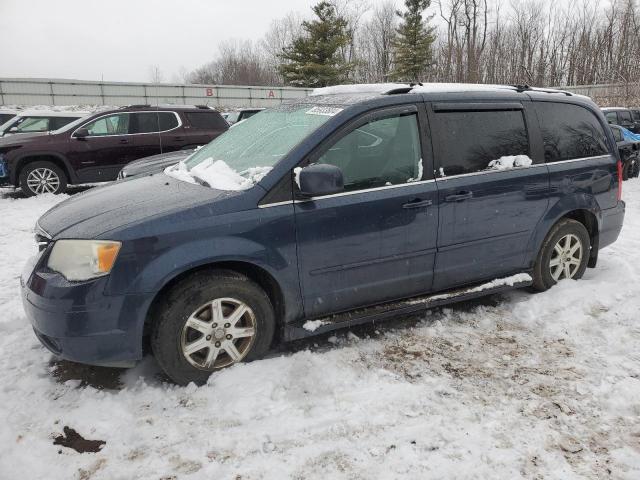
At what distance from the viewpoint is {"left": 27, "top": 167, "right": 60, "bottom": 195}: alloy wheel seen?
930cm

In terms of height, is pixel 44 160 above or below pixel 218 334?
above

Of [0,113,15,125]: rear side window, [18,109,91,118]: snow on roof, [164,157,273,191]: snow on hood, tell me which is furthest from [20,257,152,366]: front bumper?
[0,113,15,125]: rear side window

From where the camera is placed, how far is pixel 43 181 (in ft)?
30.7

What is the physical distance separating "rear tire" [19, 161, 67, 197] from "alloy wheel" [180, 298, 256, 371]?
797cm

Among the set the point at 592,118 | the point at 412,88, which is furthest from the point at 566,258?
the point at 412,88

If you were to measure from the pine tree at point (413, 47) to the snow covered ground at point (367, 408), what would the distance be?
141ft

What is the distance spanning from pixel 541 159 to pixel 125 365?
11.8 feet

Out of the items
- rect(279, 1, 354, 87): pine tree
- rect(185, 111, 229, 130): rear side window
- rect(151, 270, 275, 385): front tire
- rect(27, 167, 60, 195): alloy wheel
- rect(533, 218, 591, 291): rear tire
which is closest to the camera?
rect(151, 270, 275, 385): front tire

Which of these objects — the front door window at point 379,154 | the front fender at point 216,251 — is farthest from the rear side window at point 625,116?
the front fender at point 216,251

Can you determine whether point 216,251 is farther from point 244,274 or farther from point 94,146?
point 94,146

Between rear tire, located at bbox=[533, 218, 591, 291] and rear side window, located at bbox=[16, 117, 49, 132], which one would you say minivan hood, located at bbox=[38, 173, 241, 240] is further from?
rear side window, located at bbox=[16, 117, 49, 132]

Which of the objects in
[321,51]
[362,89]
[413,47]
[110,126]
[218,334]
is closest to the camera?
[218,334]

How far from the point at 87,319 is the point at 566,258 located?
4039mm

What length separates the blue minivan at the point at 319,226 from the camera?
2.78 metres
